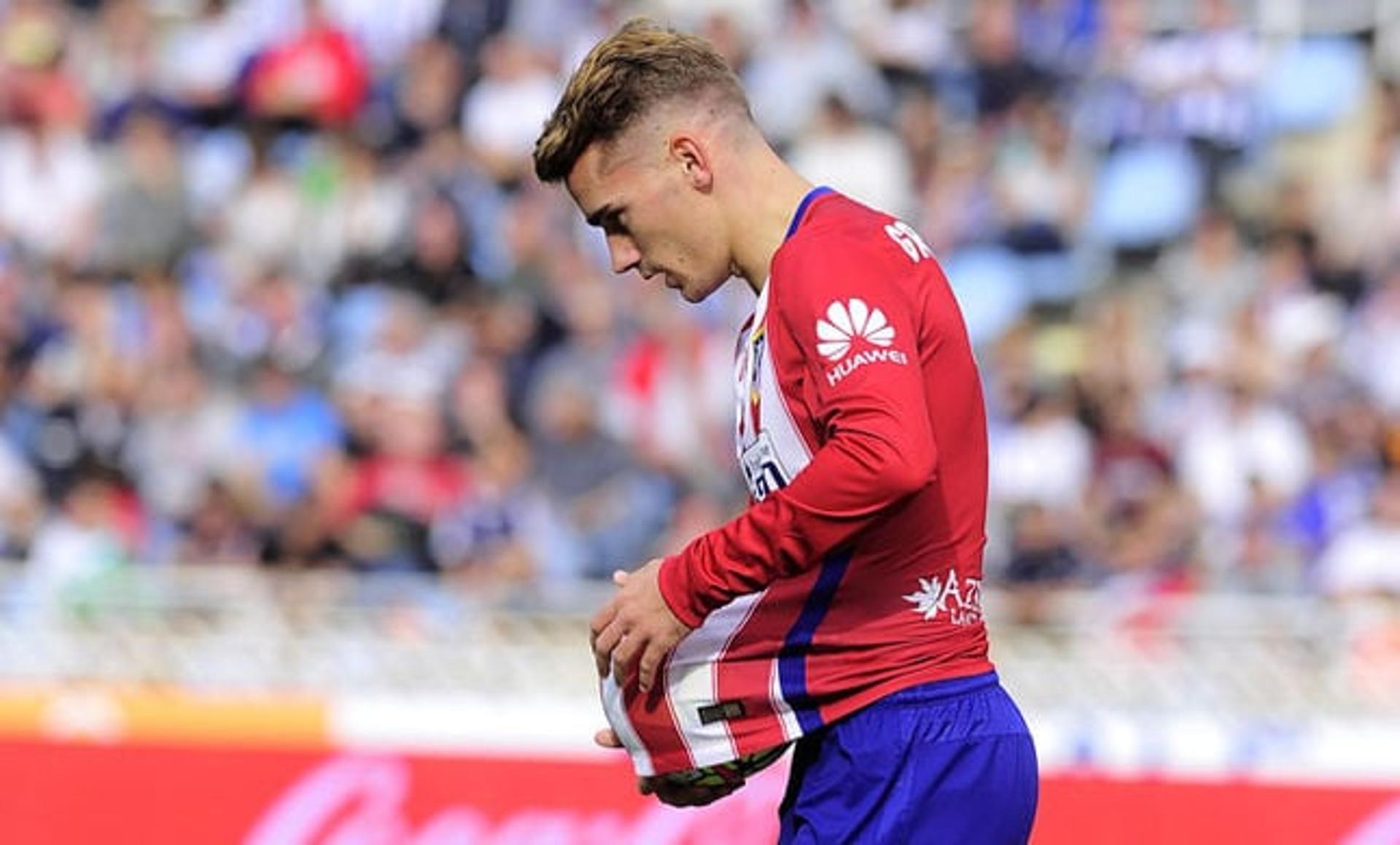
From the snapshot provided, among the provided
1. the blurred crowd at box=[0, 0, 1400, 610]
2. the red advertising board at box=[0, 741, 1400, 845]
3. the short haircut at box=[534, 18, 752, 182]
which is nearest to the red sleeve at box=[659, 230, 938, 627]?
the short haircut at box=[534, 18, 752, 182]

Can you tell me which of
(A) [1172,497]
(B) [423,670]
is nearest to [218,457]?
(B) [423,670]

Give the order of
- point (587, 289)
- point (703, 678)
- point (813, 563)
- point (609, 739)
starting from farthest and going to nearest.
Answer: point (587, 289) < point (609, 739) < point (703, 678) < point (813, 563)

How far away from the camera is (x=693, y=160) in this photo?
4.08 meters

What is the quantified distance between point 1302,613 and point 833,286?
5217mm

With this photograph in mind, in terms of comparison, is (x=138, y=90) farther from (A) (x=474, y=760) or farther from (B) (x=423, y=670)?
(A) (x=474, y=760)

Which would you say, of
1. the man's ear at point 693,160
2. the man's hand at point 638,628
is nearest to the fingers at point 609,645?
the man's hand at point 638,628

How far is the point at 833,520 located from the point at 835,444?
0.36 feet

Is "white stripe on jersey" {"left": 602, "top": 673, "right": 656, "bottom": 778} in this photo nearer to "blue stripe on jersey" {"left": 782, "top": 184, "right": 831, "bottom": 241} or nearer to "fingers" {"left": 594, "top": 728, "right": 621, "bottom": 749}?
"fingers" {"left": 594, "top": 728, "right": 621, "bottom": 749}

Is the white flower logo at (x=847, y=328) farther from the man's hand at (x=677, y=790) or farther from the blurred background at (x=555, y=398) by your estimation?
the blurred background at (x=555, y=398)

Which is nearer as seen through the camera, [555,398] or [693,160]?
[693,160]

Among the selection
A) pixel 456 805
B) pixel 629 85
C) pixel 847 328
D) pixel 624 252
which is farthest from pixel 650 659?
pixel 456 805

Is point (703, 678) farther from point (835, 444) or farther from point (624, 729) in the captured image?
point (835, 444)

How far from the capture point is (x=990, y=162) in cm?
1136

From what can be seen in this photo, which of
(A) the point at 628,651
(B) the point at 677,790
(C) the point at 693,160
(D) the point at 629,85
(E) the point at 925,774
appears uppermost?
(D) the point at 629,85
